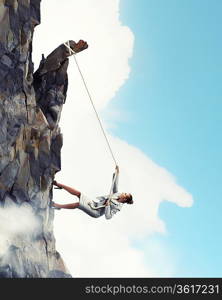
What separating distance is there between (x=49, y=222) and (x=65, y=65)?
1116cm

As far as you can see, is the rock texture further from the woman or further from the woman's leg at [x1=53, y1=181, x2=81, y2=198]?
the woman's leg at [x1=53, y1=181, x2=81, y2=198]

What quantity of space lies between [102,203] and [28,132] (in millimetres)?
7335

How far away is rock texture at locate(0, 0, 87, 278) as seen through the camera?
2575cm

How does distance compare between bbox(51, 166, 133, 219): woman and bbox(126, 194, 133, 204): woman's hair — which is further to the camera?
bbox(126, 194, 133, 204): woman's hair

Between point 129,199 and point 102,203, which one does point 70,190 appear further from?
point 129,199

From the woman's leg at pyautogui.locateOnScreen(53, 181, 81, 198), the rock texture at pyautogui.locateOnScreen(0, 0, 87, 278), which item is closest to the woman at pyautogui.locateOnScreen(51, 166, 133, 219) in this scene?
the woman's leg at pyautogui.locateOnScreen(53, 181, 81, 198)

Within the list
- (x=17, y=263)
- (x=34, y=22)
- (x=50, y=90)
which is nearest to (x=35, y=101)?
(x=50, y=90)

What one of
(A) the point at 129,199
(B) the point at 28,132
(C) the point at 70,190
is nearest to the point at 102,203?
(A) the point at 129,199

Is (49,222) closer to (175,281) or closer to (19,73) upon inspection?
(19,73)

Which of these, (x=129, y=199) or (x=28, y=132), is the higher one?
(x=28, y=132)

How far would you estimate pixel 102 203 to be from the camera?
23938mm

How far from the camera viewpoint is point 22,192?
2686 cm

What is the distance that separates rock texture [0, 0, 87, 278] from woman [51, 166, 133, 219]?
13.5ft

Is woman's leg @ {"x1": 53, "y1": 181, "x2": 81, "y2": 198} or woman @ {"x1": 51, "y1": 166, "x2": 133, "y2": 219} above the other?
woman's leg @ {"x1": 53, "y1": 181, "x2": 81, "y2": 198}
